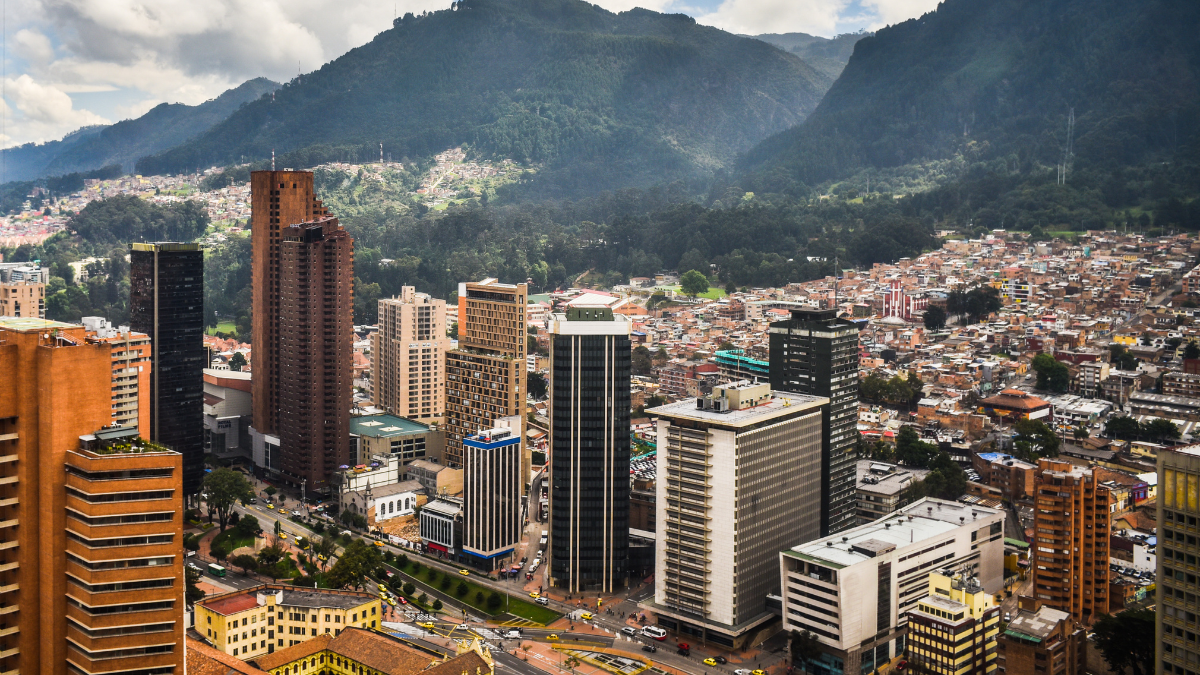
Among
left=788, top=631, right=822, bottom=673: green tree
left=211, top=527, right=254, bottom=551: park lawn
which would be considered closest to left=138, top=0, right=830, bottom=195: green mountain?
left=211, top=527, right=254, bottom=551: park lawn

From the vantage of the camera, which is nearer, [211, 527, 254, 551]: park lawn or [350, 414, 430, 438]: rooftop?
[211, 527, 254, 551]: park lawn

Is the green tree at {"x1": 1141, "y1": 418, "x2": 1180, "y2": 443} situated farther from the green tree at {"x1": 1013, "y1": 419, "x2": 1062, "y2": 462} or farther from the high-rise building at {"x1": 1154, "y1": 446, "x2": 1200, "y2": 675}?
the high-rise building at {"x1": 1154, "y1": 446, "x2": 1200, "y2": 675}

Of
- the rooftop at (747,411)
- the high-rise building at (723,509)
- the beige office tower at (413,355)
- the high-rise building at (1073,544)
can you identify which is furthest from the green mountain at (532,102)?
the high-rise building at (1073,544)

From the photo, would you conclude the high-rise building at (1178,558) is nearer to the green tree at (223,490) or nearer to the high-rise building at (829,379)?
the high-rise building at (829,379)

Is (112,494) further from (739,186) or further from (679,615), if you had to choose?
(739,186)

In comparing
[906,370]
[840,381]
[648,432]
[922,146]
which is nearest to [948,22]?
[922,146]
